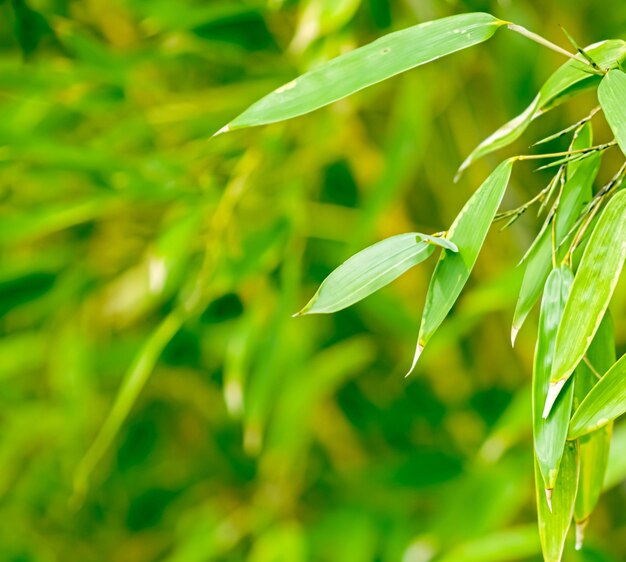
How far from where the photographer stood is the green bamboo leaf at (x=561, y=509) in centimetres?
32

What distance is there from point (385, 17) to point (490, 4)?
0.27ft

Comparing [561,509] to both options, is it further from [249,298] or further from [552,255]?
[249,298]

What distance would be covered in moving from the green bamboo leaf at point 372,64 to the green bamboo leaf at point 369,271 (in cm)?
6

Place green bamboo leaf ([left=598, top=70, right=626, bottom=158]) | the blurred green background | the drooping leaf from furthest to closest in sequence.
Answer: the blurred green background, the drooping leaf, green bamboo leaf ([left=598, top=70, right=626, bottom=158])

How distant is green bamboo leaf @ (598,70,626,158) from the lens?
28 cm

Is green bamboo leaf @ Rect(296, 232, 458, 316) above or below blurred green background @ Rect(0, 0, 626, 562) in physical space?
above

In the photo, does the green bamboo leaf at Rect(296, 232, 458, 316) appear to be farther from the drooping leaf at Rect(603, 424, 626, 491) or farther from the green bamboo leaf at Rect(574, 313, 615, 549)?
the drooping leaf at Rect(603, 424, 626, 491)

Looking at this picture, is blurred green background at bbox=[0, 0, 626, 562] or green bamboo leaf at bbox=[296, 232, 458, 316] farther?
blurred green background at bbox=[0, 0, 626, 562]

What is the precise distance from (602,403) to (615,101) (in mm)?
103

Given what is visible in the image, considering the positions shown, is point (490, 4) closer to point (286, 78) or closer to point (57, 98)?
point (286, 78)

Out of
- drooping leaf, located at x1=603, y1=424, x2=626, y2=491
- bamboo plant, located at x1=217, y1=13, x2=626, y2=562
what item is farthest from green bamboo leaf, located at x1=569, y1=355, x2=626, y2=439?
drooping leaf, located at x1=603, y1=424, x2=626, y2=491

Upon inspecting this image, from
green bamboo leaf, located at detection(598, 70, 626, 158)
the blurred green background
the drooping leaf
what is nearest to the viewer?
green bamboo leaf, located at detection(598, 70, 626, 158)

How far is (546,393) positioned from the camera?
31cm

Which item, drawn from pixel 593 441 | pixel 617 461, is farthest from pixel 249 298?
pixel 593 441
